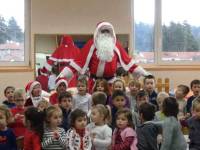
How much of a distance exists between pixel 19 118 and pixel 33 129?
0.65 m

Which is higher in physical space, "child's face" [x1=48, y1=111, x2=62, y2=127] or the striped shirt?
"child's face" [x1=48, y1=111, x2=62, y2=127]

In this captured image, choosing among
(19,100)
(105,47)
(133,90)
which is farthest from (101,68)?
(19,100)

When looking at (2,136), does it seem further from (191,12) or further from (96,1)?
(191,12)

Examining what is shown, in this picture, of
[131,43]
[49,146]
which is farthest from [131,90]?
[131,43]

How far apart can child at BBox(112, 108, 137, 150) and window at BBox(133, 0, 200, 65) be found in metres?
4.26

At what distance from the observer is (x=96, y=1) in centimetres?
779

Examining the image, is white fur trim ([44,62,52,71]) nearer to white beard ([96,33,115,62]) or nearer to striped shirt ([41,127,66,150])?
white beard ([96,33,115,62])

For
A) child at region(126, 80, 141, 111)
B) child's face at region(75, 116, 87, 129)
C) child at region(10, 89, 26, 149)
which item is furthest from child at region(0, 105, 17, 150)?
child at region(126, 80, 141, 111)

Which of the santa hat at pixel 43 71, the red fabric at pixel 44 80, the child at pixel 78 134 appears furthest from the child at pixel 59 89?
the santa hat at pixel 43 71

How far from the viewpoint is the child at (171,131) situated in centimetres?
381

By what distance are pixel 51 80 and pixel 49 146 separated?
132 inches

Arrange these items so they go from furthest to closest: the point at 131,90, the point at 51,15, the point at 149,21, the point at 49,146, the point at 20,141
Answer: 1. the point at 149,21
2. the point at 51,15
3. the point at 131,90
4. the point at 20,141
5. the point at 49,146

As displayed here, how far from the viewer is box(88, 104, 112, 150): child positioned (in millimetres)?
3893

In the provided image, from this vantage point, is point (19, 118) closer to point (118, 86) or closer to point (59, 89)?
point (59, 89)
